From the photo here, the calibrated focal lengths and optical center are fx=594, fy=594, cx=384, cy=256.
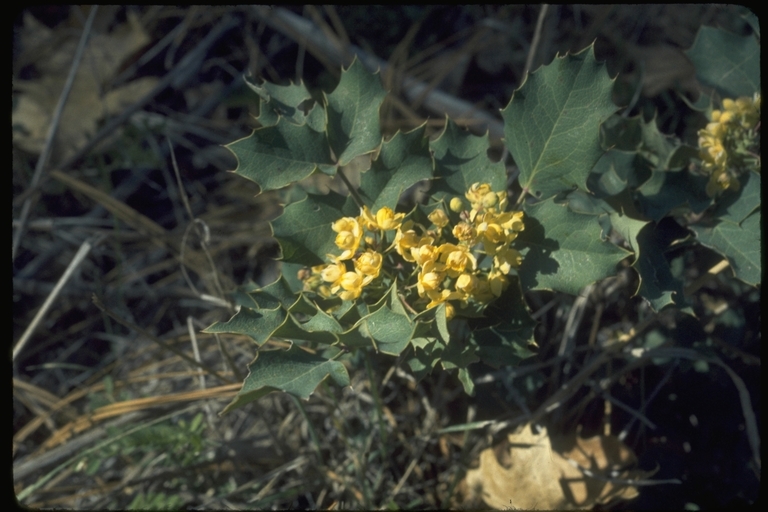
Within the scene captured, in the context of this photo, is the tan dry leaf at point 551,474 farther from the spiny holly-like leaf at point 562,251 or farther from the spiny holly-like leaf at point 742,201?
the spiny holly-like leaf at point 742,201

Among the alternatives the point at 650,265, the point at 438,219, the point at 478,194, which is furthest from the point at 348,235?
the point at 650,265

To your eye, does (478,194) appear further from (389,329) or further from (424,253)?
(389,329)

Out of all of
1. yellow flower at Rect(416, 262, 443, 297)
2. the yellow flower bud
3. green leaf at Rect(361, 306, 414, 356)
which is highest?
the yellow flower bud

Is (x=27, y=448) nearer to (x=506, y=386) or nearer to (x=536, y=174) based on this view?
(x=506, y=386)

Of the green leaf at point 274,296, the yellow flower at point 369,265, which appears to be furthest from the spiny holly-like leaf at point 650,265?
the green leaf at point 274,296

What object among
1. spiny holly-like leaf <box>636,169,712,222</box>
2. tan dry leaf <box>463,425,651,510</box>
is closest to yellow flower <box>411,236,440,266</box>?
spiny holly-like leaf <box>636,169,712,222</box>

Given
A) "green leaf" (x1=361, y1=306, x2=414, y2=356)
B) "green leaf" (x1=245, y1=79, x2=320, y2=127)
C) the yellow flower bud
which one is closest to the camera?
"green leaf" (x1=361, y1=306, x2=414, y2=356)

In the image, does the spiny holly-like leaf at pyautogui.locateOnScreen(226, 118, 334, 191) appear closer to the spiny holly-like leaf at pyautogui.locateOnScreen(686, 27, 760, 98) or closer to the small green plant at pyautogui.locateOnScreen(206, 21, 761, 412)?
the small green plant at pyautogui.locateOnScreen(206, 21, 761, 412)

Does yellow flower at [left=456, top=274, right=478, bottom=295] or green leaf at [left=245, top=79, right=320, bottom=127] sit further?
green leaf at [left=245, top=79, right=320, bottom=127]
